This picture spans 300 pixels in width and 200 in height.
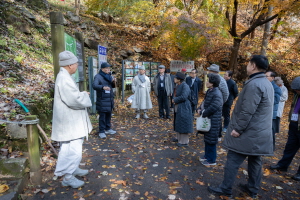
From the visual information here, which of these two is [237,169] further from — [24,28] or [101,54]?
[24,28]

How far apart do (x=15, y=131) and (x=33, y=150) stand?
79cm

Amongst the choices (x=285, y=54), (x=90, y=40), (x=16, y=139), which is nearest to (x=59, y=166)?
(x=16, y=139)

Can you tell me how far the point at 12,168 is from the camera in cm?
315

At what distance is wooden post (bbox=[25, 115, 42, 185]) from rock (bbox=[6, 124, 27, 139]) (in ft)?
2.20

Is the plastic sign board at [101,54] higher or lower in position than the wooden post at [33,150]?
higher

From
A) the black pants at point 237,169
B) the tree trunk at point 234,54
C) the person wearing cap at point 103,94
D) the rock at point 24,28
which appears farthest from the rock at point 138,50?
the black pants at point 237,169

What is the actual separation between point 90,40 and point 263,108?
41.9 feet

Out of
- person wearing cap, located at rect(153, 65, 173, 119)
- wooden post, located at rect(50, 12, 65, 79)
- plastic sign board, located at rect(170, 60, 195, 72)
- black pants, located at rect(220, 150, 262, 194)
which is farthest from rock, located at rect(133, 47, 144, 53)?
black pants, located at rect(220, 150, 262, 194)

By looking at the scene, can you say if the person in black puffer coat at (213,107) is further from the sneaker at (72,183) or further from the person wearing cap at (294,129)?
the sneaker at (72,183)

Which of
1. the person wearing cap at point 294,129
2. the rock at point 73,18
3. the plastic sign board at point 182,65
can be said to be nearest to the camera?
the person wearing cap at point 294,129

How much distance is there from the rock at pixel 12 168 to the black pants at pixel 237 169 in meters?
3.20

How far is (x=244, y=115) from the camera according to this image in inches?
112

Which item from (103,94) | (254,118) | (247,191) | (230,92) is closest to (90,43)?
(103,94)

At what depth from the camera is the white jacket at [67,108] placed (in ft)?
10.1
